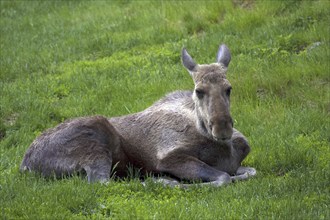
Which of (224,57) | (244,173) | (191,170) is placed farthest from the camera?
(224,57)

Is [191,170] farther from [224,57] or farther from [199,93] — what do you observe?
[224,57]

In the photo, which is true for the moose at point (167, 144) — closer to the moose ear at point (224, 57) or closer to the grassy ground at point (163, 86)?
the moose ear at point (224, 57)

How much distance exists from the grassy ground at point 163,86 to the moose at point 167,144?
390 millimetres

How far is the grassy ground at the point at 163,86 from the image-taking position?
338 inches

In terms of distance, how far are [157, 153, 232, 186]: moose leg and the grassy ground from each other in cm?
42

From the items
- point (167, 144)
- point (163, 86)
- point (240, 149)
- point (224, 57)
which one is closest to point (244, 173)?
point (240, 149)

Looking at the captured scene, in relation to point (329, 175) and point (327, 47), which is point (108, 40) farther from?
point (329, 175)

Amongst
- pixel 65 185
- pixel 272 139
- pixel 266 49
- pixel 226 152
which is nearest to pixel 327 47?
pixel 266 49

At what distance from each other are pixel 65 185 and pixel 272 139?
3.44 m

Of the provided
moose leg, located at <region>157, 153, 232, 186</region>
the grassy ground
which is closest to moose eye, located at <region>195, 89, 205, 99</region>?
moose leg, located at <region>157, 153, 232, 186</region>

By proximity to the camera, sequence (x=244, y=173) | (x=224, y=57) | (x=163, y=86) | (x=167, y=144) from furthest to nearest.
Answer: (x=163, y=86) → (x=224, y=57) → (x=167, y=144) → (x=244, y=173)

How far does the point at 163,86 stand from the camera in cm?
1416

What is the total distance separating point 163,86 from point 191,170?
14.0 ft

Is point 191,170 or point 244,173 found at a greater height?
point 191,170
